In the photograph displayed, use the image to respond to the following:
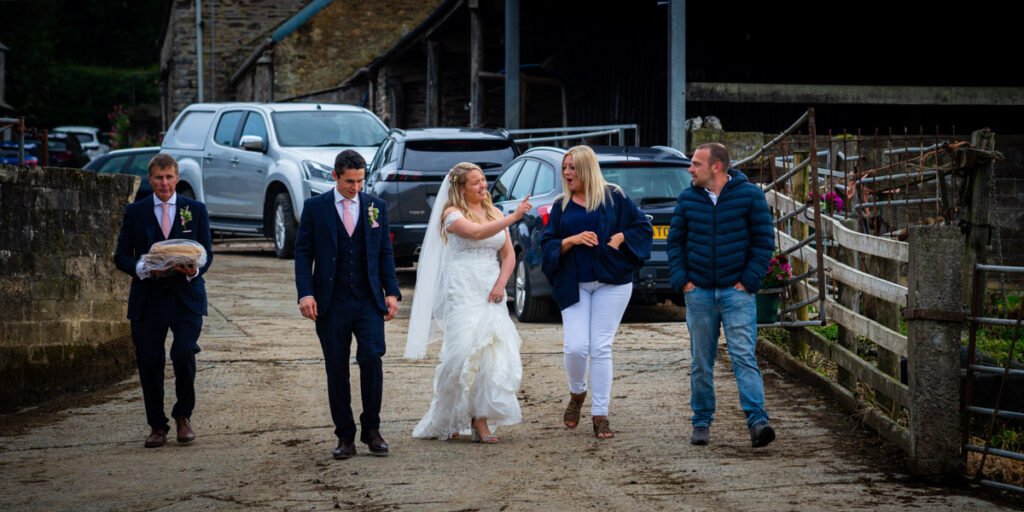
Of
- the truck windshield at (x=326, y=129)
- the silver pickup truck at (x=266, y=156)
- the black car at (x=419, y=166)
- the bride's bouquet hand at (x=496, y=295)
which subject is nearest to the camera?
the bride's bouquet hand at (x=496, y=295)

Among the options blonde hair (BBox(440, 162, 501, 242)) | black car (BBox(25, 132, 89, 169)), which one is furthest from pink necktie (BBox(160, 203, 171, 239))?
black car (BBox(25, 132, 89, 169))

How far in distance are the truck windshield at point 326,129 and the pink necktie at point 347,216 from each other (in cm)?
1113

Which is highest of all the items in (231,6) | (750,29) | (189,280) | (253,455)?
(231,6)

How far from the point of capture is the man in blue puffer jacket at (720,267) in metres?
7.35

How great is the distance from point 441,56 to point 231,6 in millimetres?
17482

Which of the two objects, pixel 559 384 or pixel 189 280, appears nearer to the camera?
pixel 189 280

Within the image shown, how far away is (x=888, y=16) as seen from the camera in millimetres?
20688

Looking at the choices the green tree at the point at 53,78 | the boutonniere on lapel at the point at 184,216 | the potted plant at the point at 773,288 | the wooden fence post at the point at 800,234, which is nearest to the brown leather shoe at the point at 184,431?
the boutonniere on lapel at the point at 184,216

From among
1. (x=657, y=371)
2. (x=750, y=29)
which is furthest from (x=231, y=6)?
(x=657, y=371)

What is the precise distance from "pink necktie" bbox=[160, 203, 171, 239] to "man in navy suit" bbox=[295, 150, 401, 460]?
3.22 ft

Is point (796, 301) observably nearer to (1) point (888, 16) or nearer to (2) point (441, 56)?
(1) point (888, 16)

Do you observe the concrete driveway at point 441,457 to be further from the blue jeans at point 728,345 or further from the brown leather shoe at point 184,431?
the blue jeans at point 728,345

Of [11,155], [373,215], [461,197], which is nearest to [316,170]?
[11,155]

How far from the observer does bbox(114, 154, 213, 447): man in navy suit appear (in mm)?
7652
